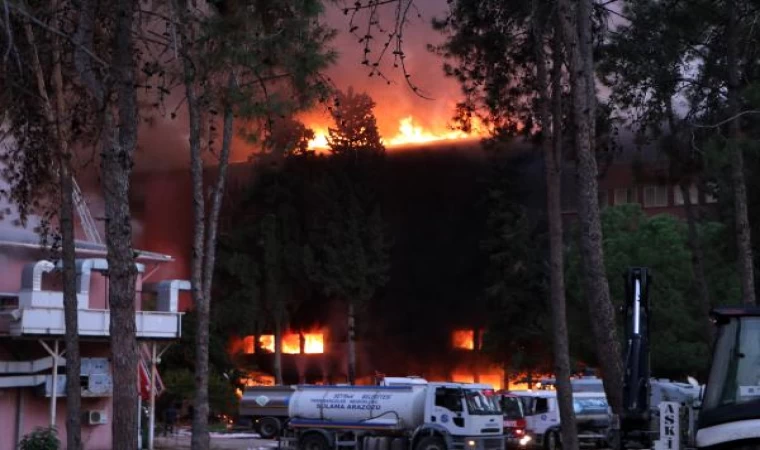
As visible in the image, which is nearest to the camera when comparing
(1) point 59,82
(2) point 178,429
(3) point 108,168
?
(3) point 108,168

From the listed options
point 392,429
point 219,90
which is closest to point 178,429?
point 392,429

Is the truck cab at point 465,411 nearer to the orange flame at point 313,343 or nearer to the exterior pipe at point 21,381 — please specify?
the exterior pipe at point 21,381

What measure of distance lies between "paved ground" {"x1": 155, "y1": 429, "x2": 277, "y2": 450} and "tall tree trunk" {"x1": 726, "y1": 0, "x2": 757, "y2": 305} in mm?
20101

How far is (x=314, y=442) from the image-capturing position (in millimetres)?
35531

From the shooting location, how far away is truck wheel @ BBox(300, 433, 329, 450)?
1387 inches

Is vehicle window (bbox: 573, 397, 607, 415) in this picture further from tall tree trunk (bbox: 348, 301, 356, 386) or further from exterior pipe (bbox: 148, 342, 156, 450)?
tall tree trunk (bbox: 348, 301, 356, 386)

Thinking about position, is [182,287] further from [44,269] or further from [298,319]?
[298,319]

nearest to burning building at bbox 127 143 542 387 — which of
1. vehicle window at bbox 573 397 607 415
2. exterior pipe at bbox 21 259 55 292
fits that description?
vehicle window at bbox 573 397 607 415

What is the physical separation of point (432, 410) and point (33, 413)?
12567 mm

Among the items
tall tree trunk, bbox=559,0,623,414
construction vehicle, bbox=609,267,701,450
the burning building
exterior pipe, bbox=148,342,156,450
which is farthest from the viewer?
the burning building

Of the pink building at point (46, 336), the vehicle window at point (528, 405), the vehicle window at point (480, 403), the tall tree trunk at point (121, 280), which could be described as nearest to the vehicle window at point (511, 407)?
the vehicle window at point (528, 405)

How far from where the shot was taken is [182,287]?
1438 inches

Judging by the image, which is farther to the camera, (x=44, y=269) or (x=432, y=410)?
(x=432, y=410)

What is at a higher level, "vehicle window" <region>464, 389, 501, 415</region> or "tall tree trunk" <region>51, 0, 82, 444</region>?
"tall tree trunk" <region>51, 0, 82, 444</region>
